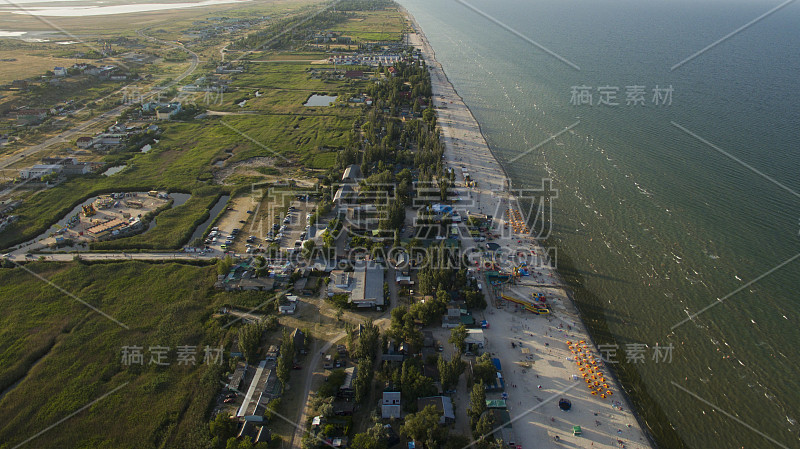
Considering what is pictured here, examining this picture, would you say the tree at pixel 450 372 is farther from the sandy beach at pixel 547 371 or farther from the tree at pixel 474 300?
the tree at pixel 474 300

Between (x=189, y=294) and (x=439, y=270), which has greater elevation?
(x=439, y=270)

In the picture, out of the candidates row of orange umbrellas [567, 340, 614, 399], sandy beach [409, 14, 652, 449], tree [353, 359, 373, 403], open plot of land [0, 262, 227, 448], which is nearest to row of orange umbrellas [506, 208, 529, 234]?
sandy beach [409, 14, 652, 449]

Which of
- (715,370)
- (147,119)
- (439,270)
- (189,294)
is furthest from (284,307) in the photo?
(147,119)

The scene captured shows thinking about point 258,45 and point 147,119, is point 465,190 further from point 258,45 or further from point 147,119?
point 258,45

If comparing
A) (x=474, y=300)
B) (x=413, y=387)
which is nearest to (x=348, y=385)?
(x=413, y=387)

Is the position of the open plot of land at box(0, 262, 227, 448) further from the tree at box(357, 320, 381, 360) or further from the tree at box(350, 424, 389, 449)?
the tree at box(357, 320, 381, 360)
